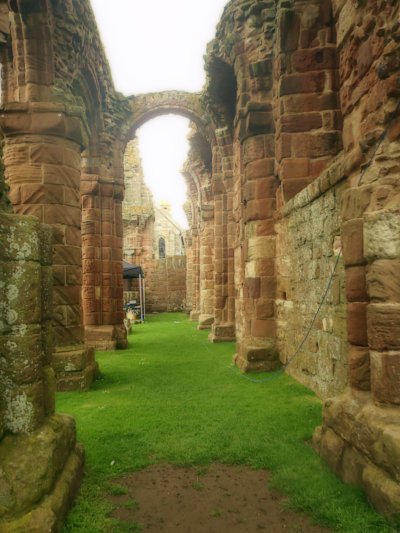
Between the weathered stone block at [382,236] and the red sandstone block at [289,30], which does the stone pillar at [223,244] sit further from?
the weathered stone block at [382,236]

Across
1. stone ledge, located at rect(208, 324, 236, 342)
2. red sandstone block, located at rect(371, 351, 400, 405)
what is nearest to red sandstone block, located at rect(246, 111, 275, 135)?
red sandstone block, located at rect(371, 351, 400, 405)

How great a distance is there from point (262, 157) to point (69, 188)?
3.15 m

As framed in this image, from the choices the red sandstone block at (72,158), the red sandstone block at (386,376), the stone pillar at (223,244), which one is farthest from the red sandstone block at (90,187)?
the red sandstone block at (386,376)

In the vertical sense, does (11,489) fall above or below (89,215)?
below

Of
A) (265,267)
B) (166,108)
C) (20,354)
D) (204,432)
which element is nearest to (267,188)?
(265,267)

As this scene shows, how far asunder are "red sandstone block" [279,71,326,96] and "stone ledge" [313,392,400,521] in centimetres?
488

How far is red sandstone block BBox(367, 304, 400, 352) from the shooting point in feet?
8.87

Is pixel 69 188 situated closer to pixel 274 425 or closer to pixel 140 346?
pixel 274 425

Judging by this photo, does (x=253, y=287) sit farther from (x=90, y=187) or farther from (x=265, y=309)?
(x=90, y=187)

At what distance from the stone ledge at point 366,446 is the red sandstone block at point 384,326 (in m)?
0.39

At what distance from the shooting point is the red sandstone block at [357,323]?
306 cm

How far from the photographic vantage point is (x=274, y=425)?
4.36m

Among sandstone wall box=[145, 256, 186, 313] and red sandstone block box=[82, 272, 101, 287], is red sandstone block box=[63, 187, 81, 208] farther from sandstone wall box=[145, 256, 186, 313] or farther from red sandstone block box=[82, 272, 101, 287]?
sandstone wall box=[145, 256, 186, 313]

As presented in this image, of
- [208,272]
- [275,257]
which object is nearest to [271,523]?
[275,257]
